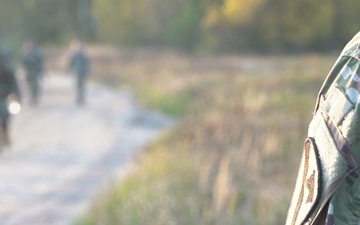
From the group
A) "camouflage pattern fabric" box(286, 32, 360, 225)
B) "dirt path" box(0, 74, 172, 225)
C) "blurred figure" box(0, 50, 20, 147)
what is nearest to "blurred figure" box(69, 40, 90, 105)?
"dirt path" box(0, 74, 172, 225)

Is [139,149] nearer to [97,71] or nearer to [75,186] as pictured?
[75,186]

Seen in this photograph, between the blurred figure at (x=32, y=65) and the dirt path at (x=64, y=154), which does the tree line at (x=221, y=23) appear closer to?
the blurred figure at (x=32, y=65)

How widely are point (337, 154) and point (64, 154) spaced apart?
9347 mm

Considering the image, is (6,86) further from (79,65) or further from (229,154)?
(79,65)

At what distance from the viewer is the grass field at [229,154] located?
6.23 m

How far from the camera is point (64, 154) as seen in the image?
11.0m

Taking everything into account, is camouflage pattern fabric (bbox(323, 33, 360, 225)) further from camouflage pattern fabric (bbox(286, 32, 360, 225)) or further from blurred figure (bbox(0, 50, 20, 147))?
blurred figure (bbox(0, 50, 20, 147))

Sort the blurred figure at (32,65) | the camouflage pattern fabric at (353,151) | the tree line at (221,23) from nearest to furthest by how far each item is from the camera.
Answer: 1. the camouflage pattern fabric at (353,151)
2. the tree line at (221,23)
3. the blurred figure at (32,65)

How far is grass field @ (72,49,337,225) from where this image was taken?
6.23 meters

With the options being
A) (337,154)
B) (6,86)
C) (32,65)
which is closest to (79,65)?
(32,65)

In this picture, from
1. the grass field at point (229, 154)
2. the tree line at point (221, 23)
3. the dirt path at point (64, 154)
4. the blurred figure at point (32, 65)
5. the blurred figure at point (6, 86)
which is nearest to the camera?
the grass field at point (229, 154)

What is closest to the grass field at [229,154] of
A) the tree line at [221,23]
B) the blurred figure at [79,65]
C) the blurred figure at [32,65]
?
the tree line at [221,23]

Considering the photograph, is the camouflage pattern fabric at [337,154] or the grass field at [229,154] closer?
the camouflage pattern fabric at [337,154]

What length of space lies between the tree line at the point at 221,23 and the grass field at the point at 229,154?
1.35 ft
